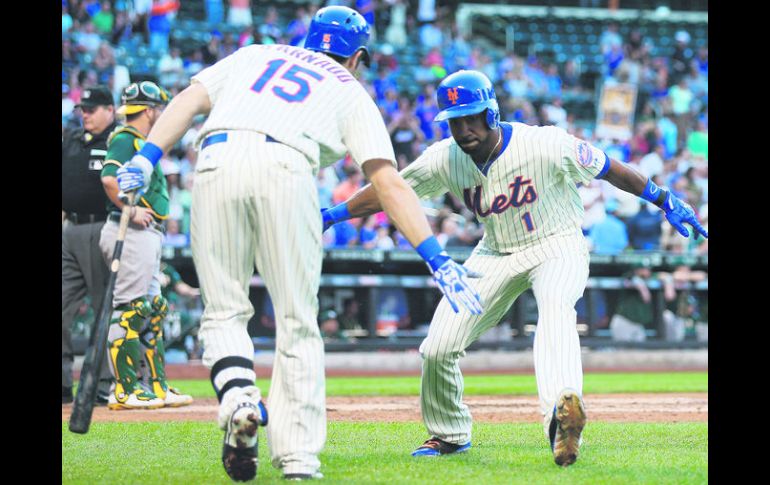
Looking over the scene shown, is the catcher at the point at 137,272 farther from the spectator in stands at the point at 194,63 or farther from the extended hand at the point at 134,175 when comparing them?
the spectator in stands at the point at 194,63

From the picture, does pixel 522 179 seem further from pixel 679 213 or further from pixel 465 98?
pixel 679 213

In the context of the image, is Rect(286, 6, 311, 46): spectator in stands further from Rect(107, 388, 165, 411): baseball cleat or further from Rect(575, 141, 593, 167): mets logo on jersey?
Rect(575, 141, 593, 167): mets logo on jersey

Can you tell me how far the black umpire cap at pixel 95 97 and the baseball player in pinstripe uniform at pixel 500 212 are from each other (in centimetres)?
320

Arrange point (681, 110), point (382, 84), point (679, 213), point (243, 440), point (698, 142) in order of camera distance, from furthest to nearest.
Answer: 1. point (681, 110)
2. point (698, 142)
3. point (382, 84)
4. point (679, 213)
5. point (243, 440)

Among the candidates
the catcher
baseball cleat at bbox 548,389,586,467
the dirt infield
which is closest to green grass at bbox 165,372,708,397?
the dirt infield

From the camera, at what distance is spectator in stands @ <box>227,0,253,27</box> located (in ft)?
64.3

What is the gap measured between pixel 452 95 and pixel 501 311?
4.20 feet

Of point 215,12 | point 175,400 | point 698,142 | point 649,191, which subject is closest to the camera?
point 649,191

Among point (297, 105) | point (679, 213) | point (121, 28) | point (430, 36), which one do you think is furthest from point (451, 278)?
point (430, 36)

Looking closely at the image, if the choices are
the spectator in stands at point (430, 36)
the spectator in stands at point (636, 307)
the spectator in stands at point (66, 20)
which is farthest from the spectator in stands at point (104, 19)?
the spectator in stands at point (636, 307)

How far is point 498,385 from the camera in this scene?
463 inches
